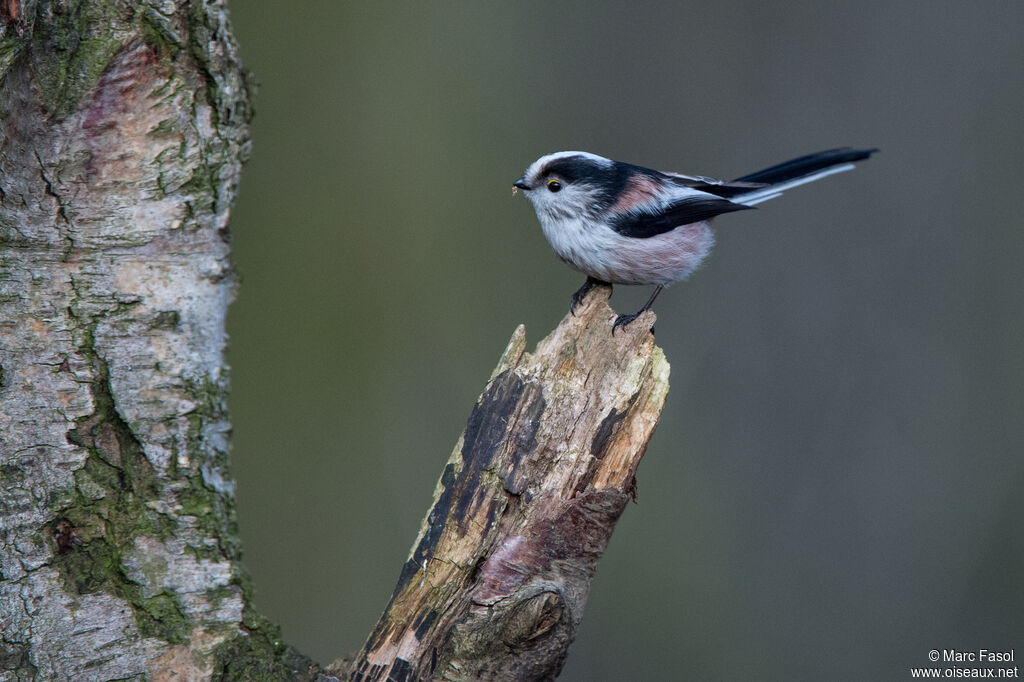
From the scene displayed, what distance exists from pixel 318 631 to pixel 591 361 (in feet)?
11.8

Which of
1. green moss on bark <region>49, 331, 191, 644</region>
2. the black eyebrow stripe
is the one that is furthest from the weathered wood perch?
the black eyebrow stripe

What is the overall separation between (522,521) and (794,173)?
210cm

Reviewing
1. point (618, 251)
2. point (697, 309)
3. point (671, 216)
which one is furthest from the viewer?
point (697, 309)

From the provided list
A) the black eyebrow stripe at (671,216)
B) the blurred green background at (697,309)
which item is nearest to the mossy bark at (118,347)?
the black eyebrow stripe at (671,216)

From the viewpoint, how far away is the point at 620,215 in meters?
3.11

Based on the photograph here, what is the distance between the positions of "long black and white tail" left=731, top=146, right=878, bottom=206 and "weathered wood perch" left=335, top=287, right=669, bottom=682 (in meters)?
1.42

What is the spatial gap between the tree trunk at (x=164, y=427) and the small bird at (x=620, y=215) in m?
0.84

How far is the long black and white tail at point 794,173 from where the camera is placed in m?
3.35

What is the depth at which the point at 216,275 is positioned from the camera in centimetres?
229

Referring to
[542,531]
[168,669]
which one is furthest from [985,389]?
[168,669]

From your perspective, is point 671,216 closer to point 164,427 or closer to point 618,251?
point 618,251

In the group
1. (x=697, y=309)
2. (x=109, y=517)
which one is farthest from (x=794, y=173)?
(x=109, y=517)

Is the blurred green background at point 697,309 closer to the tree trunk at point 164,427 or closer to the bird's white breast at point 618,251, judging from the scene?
the bird's white breast at point 618,251

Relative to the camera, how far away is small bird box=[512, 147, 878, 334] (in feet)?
10.1
